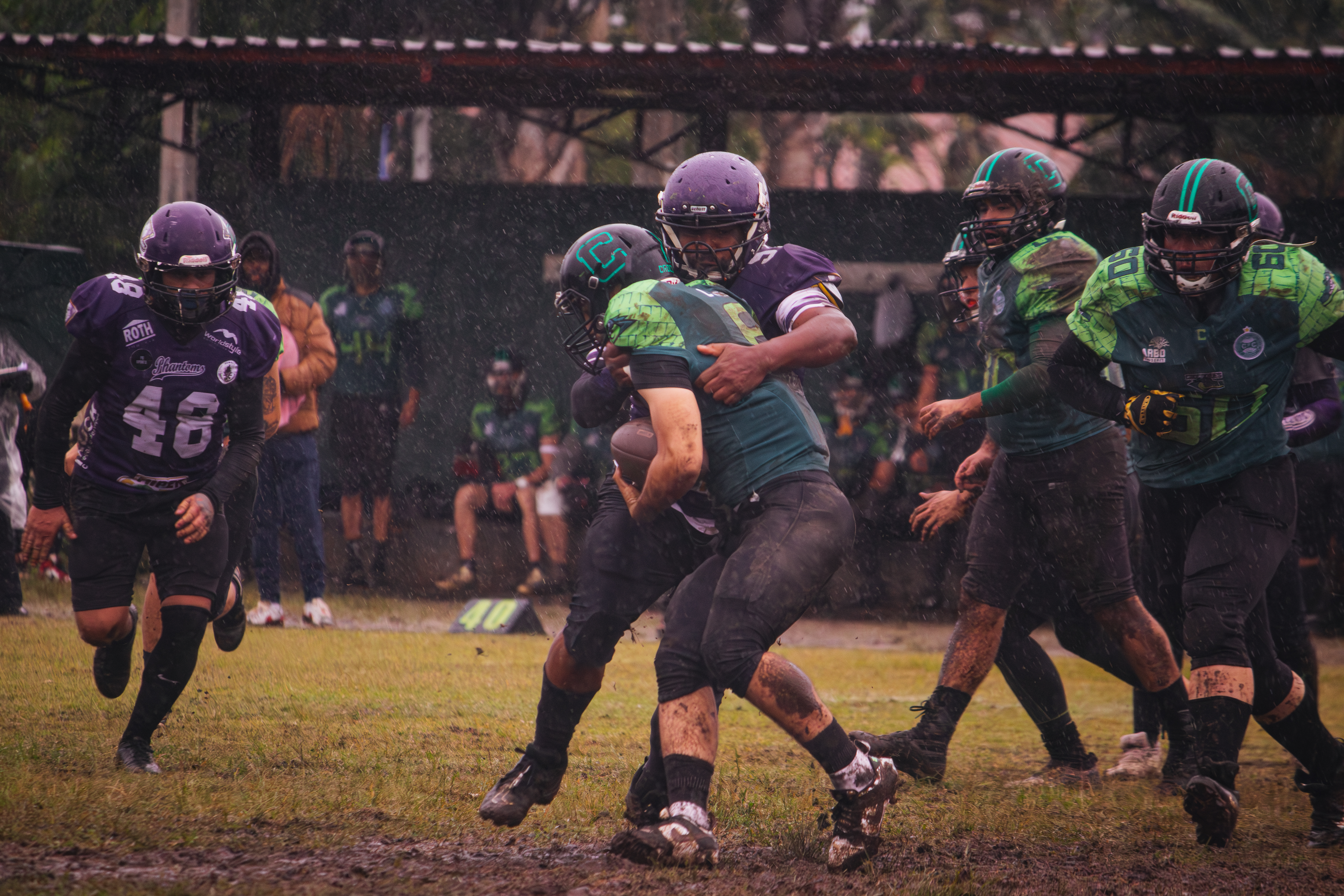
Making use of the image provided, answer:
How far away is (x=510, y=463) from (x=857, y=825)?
766cm

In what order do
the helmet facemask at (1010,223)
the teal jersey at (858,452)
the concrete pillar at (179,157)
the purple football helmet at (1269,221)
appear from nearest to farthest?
1. the helmet facemask at (1010,223)
2. the purple football helmet at (1269,221)
3. the teal jersey at (858,452)
4. the concrete pillar at (179,157)

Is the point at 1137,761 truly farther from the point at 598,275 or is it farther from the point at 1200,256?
the point at 598,275

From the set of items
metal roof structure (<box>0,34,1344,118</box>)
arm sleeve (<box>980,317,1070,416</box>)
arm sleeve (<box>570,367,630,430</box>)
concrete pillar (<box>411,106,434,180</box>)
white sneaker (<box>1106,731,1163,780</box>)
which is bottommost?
white sneaker (<box>1106,731,1163,780</box>)

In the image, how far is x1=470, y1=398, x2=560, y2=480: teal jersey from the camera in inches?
440

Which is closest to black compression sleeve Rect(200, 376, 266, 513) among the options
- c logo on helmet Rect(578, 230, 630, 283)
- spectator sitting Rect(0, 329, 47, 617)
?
c logo on helmet Rect(578, 230, 630, 283)

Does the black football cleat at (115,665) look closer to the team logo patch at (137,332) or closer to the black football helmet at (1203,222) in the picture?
the team logo patch at (137,332)

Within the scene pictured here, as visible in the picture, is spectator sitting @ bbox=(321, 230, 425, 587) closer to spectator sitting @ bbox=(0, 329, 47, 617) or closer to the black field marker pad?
the black field marker pad

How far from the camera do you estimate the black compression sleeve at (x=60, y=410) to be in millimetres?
5031

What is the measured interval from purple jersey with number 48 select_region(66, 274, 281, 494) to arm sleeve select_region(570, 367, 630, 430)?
1560 mm

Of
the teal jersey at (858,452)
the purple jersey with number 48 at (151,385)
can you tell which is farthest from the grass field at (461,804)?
the teal jersey at (858,452)

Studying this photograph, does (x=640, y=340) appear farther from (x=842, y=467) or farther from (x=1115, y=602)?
(x=842, y=467)

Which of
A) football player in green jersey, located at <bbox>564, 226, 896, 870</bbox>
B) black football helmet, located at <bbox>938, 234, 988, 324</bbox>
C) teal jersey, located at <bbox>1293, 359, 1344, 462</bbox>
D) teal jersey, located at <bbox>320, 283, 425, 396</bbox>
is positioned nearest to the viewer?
football player in green jersey, located at <bbox>564, 226, 896, 870</bbox>

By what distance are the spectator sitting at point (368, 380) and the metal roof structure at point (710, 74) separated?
5.27 feet

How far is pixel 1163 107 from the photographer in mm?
11250
